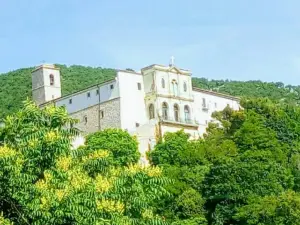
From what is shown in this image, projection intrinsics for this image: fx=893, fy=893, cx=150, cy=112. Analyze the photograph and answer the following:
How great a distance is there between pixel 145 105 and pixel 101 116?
3.61 m

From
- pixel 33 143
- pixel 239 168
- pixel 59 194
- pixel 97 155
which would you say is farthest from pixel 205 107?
pixel 59 194

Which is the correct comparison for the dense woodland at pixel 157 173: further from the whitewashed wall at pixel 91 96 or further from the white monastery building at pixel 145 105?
the whitewashed wall at pixel 91 96

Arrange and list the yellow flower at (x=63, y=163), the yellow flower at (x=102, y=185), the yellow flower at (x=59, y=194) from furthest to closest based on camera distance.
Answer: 1. the yellow flower at (x=63, y=163)
2. the yellow flower at (x=102, y=185)
3. the yellow flower at (x=59, y=194)

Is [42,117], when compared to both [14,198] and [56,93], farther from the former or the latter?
[56,93]

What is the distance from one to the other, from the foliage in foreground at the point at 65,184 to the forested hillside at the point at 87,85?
217ft

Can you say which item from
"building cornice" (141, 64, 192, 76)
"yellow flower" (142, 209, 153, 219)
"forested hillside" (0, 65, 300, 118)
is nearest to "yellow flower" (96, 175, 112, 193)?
"yellow flower" (142, 209, 153, 219)

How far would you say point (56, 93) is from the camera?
79.2m

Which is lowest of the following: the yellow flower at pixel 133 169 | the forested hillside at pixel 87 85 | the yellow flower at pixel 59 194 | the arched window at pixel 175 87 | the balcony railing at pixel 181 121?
the yellow flower at pixel 59 194

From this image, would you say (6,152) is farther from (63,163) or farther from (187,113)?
(187,113)

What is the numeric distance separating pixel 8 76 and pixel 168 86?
1509 inches

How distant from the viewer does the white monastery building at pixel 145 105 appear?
6900cm

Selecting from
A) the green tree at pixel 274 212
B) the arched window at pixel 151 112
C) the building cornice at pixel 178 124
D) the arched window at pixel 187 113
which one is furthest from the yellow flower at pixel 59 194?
the arched window at pixel 187 113

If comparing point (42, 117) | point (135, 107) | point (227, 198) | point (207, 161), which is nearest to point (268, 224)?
point (227, 198)

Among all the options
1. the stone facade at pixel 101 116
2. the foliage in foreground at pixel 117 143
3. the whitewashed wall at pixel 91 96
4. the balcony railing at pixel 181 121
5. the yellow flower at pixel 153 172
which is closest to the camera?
the yellow flower at pixel 153 172
